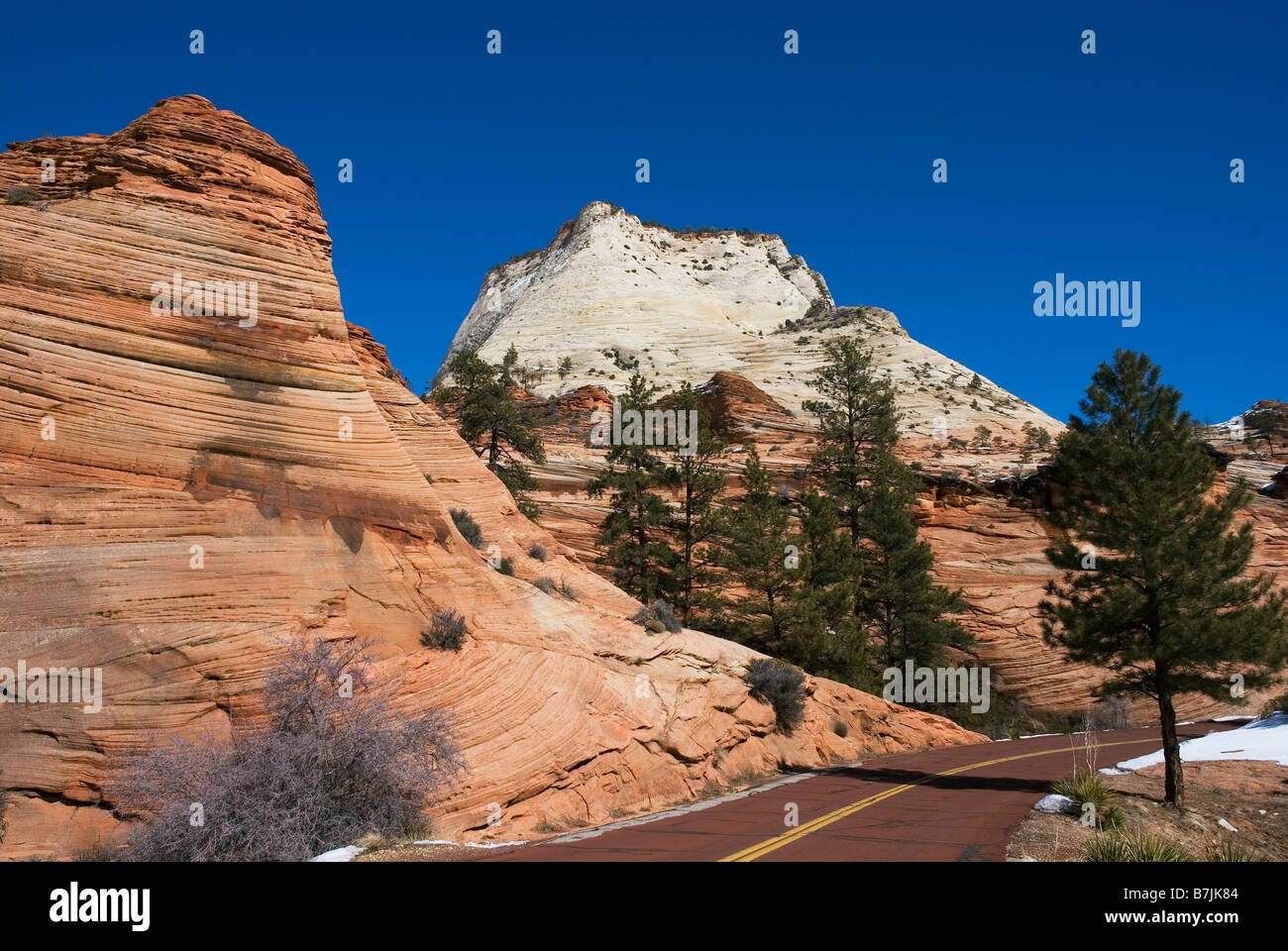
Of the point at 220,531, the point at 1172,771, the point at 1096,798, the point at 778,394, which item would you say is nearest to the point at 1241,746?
the point at 1172,771

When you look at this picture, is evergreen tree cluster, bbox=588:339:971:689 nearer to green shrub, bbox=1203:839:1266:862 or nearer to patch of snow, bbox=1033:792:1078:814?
patch of snow, bbox=1033:792:1078:814

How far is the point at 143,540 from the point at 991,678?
36.6 metres

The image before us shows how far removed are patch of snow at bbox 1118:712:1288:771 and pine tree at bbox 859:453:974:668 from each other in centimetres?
1152

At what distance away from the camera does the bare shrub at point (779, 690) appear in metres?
22.0

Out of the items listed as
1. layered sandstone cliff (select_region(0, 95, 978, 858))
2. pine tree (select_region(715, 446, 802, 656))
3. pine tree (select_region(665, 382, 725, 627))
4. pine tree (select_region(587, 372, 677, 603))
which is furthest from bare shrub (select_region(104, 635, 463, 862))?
pine tree (select_region(665, 382, 725, 627))

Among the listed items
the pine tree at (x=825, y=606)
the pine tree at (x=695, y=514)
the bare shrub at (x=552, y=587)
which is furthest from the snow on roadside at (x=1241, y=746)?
the pine tree at (x=695, y=514)

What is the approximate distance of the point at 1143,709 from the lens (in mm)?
36531

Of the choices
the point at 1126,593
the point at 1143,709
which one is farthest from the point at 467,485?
the point at 1143,709

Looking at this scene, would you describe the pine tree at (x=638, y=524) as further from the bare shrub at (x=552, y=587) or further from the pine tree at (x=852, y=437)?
the pine tree at (x=852, y=437)

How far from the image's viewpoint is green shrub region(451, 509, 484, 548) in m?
21.6

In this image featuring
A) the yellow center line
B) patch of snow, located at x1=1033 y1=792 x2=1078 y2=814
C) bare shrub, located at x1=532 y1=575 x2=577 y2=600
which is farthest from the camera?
bare shrub, located at x1=532 y1=575 x2=577 y2=600

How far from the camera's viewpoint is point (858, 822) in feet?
42.1

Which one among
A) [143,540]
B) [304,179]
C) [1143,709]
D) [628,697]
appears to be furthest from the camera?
[1143,709]
